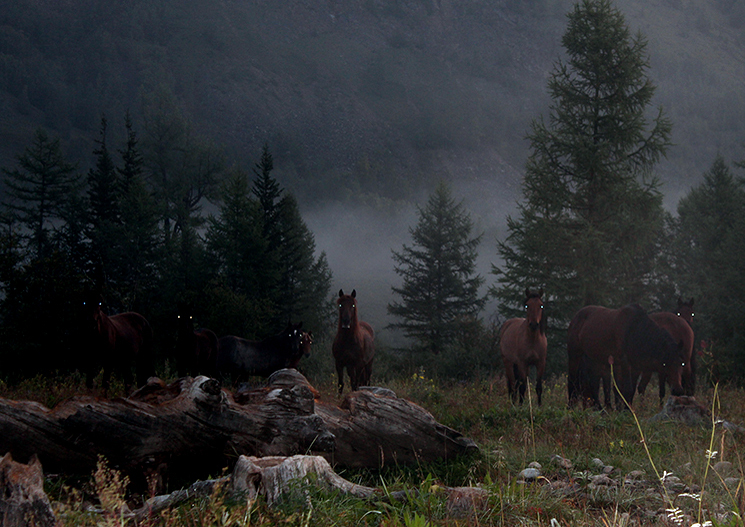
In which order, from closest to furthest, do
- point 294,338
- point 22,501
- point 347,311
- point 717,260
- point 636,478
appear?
point 22,501 < point 636,478 < point 347,311 < point 294,338 < point 717,260

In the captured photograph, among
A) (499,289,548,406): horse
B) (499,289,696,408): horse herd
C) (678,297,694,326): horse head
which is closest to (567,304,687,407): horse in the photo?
(499,289,696,408): horse herd

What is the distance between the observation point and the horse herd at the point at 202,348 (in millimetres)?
10656

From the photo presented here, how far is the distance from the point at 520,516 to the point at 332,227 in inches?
4664

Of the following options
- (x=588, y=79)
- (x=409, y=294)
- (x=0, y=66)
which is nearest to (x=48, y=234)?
(x=409, y=294)

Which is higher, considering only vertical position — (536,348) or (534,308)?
(534,308)

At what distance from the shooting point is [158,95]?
201 ft

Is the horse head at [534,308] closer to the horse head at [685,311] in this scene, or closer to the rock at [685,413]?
the rock at [685,413]

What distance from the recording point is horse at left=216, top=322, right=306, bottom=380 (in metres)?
15.2

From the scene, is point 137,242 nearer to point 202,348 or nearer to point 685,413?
point 202,348

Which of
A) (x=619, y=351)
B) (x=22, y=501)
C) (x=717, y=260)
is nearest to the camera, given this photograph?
(x=22, y=501)

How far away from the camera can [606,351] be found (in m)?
11.8

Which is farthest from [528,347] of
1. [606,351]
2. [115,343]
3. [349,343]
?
[115,343]

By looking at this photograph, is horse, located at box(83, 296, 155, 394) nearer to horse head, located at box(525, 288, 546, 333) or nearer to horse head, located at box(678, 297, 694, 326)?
horse head, located at box(525, 288, 546, 333)

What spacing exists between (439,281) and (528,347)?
2271cm
